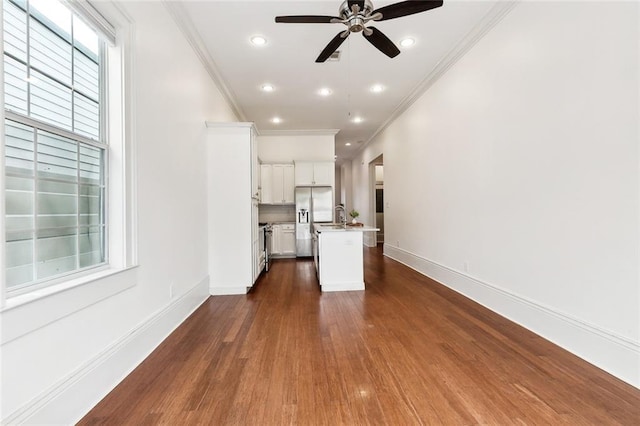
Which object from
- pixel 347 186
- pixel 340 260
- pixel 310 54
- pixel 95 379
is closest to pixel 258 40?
pixel 310 54

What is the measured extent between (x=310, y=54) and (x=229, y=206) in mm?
2232

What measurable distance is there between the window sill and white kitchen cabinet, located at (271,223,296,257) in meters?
4.71

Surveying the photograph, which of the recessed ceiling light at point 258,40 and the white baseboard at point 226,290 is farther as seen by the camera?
the white baseboard at point 226,290

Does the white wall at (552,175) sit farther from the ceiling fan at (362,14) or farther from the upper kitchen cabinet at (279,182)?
the upper kitchen cabinet at (279,182)

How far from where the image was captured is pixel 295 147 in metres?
6.77

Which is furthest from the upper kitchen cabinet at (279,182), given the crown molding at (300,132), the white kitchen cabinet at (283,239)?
the crown molding at (300,132)

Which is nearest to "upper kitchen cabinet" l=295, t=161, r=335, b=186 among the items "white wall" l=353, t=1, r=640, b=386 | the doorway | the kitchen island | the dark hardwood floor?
the doorway

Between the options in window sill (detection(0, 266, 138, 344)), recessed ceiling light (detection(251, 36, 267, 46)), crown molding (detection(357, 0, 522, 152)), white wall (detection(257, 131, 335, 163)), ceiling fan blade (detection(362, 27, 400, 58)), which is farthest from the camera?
white wall (detection(257, 131, 335, 163))

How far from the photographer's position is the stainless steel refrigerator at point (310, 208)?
6.47 metres

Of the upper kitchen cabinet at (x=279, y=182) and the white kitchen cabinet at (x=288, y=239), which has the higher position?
the upper kitchen cabinet at (x=279, y=182)

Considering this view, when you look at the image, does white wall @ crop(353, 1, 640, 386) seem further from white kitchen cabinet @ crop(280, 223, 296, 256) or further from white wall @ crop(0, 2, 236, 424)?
white kitchen cabinet @ crop(280, 223, 296, 256)

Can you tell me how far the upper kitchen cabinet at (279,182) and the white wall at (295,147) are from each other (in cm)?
27

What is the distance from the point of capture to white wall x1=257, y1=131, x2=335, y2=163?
6.77m

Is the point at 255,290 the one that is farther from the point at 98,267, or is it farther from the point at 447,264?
the point at 447,264
